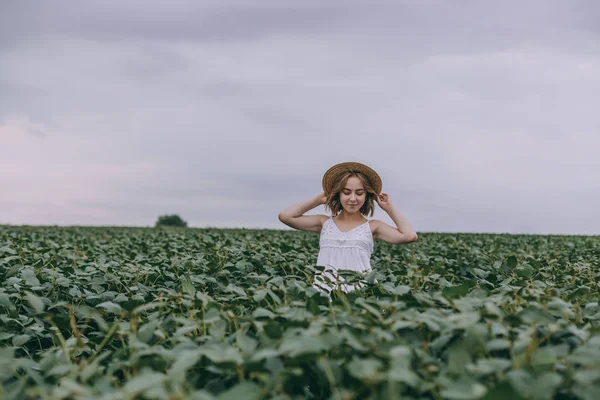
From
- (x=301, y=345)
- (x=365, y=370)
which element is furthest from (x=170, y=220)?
(x=365, y=370)

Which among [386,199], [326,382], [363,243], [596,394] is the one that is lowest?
[326,382]

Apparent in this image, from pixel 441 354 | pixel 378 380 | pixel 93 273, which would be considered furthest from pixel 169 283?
pixel 378 380

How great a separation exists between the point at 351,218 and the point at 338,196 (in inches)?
10.0

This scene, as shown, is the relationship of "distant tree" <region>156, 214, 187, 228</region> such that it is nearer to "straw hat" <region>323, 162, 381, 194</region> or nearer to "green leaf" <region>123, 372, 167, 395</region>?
"straw hat" <region>323, 162, 381, 194</region>

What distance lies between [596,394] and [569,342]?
81 cm

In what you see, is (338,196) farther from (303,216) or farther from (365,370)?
(365,370)

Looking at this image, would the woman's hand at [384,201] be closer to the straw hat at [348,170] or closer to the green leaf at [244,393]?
the straw hat at [348,170]

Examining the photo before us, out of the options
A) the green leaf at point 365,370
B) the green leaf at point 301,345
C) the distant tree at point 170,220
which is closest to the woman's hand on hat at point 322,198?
the green leaf at point 301,345

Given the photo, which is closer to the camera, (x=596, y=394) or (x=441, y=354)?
(x=596, y=394)

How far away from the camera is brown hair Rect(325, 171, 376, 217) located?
5.48 metres

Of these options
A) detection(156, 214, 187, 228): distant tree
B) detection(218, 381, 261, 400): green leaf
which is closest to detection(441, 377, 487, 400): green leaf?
detection(218, 381, 261, 400): green leaf

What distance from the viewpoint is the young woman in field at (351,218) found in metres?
5.49

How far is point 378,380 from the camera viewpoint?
1856mm

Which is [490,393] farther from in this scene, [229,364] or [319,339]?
[229,364]
